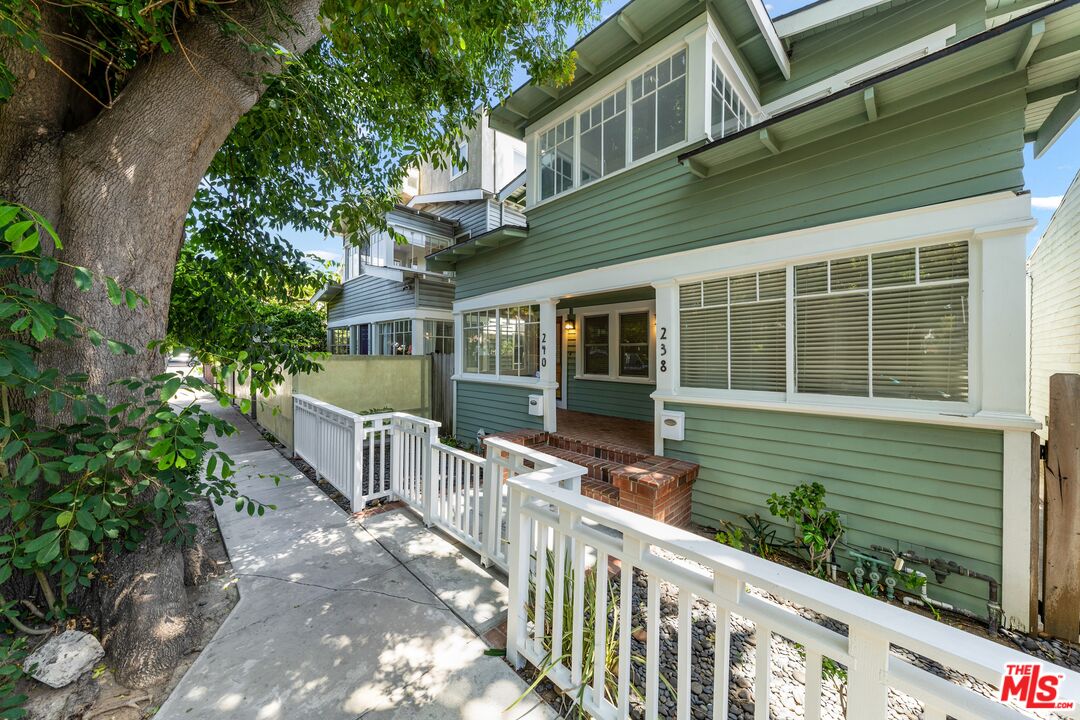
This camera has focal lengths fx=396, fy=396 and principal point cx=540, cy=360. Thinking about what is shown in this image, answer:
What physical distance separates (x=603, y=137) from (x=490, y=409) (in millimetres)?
4460

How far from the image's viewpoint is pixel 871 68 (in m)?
4.77

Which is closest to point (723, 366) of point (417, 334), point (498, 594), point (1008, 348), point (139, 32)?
point (1008, 348)

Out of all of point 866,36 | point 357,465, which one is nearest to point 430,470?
point 357,465

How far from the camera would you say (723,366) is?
13.8ft

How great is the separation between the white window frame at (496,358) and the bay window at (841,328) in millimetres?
2249

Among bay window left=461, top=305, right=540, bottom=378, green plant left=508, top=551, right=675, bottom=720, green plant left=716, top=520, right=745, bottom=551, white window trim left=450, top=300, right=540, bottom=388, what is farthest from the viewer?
bay window left=461, top=305, right=540, bottom=378

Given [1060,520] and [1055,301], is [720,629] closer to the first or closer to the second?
[1060,520]

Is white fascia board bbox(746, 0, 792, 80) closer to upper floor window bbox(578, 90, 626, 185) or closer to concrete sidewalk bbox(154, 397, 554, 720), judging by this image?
upper floor window bbox(578, 90, 626, 185)

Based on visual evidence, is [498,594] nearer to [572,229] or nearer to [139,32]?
[139,32]

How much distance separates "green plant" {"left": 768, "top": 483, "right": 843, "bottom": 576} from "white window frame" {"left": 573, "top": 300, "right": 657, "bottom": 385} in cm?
294

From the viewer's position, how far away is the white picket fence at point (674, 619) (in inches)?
38.2

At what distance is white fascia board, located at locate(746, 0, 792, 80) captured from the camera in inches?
172

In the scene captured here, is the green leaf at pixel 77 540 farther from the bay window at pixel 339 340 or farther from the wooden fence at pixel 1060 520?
the bay window at pixel 339 340

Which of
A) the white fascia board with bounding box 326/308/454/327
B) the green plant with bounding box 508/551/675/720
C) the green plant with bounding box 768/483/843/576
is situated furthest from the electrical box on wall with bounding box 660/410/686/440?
the white fascia board with bounding box 326/308/454/327
